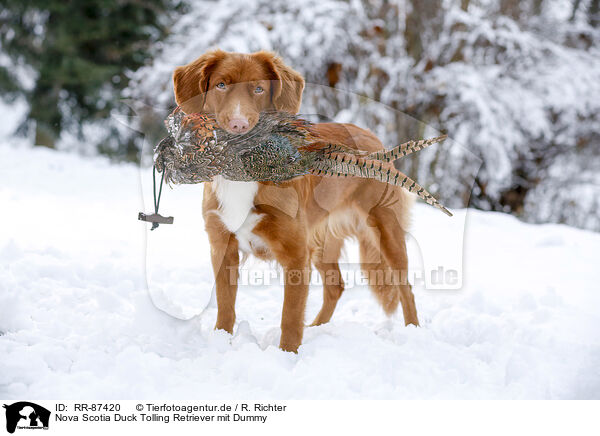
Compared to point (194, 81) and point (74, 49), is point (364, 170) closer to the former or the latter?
point (194, 81)

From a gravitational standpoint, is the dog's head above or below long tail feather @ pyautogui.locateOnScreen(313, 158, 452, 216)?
above

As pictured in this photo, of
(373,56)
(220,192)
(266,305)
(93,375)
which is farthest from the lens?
(373,56)

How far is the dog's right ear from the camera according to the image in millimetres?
2057

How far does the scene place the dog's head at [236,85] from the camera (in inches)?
79.0

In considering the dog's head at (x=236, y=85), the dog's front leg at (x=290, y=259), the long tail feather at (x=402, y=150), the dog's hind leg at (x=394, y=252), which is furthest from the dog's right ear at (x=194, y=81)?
the dog's hind leg at (x=394, y=252)

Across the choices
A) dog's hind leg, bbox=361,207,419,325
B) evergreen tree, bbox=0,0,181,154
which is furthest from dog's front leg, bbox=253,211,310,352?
evergreen tree, bbox=0,0,181,154

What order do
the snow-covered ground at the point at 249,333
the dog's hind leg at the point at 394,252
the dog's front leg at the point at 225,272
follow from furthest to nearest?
the dog's hind leg at the point at 394,252 < the dog's front leg at the point at 225,272 < the snow-covered ground at the point at 249,333

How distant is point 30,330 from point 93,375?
1.90 feet

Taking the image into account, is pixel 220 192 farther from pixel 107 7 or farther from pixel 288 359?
pixel 107 7

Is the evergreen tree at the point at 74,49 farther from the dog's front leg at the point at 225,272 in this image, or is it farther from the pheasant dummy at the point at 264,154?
the pheasant dummy at the point at 264,154

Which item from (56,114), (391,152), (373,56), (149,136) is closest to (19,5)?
(56,114)

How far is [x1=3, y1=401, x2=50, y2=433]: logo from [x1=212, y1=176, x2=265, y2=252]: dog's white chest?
3.18 ft

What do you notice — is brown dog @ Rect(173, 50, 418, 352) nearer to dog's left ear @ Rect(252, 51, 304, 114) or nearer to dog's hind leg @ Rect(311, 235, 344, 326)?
dog's left ear @ Rect(252, 51, 304, 114)

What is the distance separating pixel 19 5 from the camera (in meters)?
9.86
